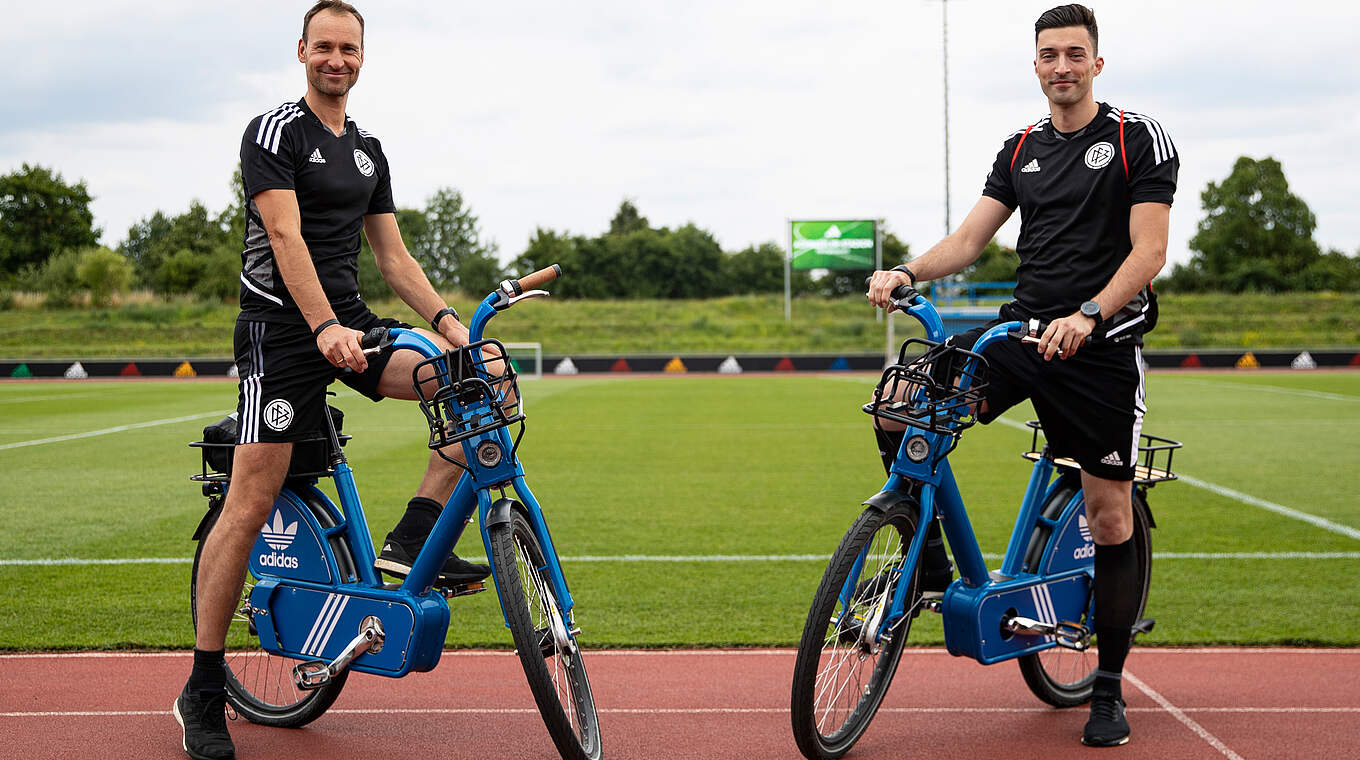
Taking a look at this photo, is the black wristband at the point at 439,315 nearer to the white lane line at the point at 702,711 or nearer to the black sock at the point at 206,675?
the black sock at the point at 206,675

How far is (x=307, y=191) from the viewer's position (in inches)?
129

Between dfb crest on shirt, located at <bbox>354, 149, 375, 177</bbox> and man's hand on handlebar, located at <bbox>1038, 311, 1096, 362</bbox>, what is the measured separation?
52 cm

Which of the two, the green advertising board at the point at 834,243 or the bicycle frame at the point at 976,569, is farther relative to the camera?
the green advertising board at the point at 834,243

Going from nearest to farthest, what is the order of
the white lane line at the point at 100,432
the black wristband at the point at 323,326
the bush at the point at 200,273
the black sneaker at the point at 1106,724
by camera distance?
the black wristband at the point at 323,326 → the black sneaker at the point at 1106,724 → the white lane line at the point at 100,432 → the bush at the point at 200,273

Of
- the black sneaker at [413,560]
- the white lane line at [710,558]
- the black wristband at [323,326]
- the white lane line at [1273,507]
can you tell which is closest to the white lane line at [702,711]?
the black sneaker at [413,560]

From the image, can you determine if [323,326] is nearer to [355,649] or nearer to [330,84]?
[330,84]

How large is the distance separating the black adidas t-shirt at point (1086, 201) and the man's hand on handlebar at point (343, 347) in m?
1.91

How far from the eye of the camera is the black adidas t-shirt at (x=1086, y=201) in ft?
10.9

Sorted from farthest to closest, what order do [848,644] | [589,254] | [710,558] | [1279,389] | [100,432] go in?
[589,254] → [1279,389] → [100,432] → [710,558] → [848,644]

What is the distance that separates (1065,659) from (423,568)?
218cm

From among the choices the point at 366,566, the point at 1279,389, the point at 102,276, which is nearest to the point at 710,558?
the point at 366,566

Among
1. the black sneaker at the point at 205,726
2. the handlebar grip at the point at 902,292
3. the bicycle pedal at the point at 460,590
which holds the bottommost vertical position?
the black sneaker at the point at 205,726

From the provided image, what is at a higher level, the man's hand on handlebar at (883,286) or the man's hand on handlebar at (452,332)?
the man's hand on handlebar at (883,286)

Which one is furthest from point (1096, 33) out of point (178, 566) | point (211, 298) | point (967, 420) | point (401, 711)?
point (211, 298)
